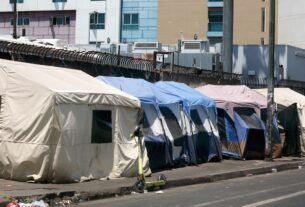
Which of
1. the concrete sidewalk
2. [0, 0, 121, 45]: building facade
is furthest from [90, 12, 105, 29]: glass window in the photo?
the concrete sidewalk

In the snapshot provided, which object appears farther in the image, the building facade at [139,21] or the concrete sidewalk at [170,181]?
the building facade at [139,21]

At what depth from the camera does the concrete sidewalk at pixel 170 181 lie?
12273mm

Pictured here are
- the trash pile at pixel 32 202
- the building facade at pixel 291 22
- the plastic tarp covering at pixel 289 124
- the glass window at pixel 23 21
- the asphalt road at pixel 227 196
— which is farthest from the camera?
the glass window at pixel 23 21

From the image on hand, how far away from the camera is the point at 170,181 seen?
15.2 m

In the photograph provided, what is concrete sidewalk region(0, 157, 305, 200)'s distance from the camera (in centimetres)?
1227

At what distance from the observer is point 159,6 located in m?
69.9

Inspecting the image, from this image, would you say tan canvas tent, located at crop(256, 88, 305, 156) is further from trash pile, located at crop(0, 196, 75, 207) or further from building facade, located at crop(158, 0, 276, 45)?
building facade, located at crop(158, 0, 276, 45)

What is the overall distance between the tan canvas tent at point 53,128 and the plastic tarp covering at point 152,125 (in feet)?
7.34

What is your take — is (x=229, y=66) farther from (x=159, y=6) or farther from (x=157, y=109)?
(x=159, y=6)

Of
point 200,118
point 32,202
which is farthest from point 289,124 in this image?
point 32,202

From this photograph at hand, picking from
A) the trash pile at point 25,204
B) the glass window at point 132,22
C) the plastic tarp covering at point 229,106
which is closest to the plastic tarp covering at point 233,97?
the plastic tarp covering at point 229,106

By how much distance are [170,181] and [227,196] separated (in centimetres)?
225

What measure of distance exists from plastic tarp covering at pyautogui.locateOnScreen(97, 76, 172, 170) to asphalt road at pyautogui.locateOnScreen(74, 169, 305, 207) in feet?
7.38

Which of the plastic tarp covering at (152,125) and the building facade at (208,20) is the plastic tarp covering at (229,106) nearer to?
the plastic tarp covering at (152,125)
